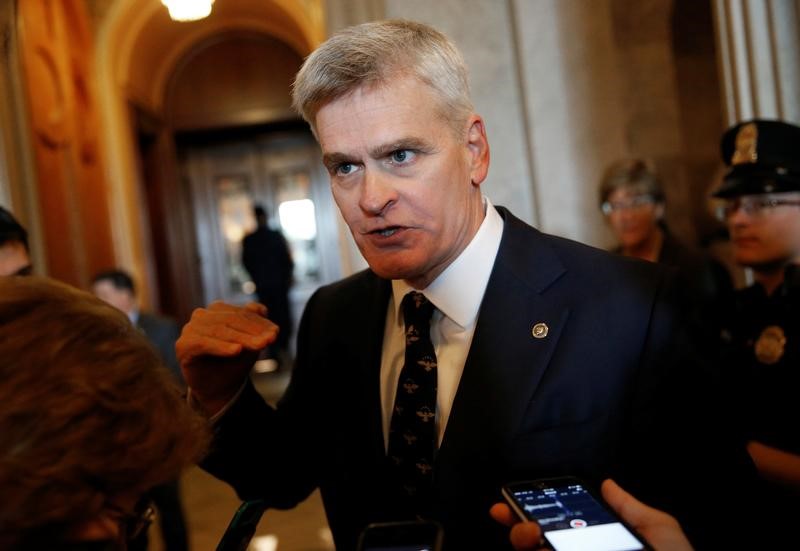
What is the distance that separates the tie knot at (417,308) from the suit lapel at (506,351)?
11 cm

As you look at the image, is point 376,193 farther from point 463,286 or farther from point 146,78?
point 146,78

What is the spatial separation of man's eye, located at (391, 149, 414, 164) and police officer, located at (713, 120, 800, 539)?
106 centimetres

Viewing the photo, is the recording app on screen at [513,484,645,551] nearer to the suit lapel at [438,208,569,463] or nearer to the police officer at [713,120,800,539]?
the suit lapel at [438,208,569,463]

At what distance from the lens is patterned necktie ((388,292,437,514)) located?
1.27 metres

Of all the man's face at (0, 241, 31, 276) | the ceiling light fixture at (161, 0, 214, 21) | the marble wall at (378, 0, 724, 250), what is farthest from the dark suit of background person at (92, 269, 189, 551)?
the ceiling light fixture at (161, 0, 214, 21)

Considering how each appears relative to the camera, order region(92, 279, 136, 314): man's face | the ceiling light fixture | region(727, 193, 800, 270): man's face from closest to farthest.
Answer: region(727, 193, 800, 270): man's face, region(92, 279, 136, 314): man's face, the ceiling light fixture

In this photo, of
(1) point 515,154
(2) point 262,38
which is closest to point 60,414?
(1) point 515,154

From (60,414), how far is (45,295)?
0.45 feet

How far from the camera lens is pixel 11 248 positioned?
2275mm

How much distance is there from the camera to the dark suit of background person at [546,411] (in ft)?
3.93

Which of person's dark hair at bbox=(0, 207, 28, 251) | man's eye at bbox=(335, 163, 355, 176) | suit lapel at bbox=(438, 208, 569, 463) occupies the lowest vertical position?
suit lapel at bbox=(438, 208, 569, 463)

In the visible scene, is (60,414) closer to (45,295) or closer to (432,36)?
(45,295)

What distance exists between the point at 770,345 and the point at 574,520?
1.10m

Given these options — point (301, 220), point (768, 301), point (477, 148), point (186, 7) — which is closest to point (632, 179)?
point (768, 301)
